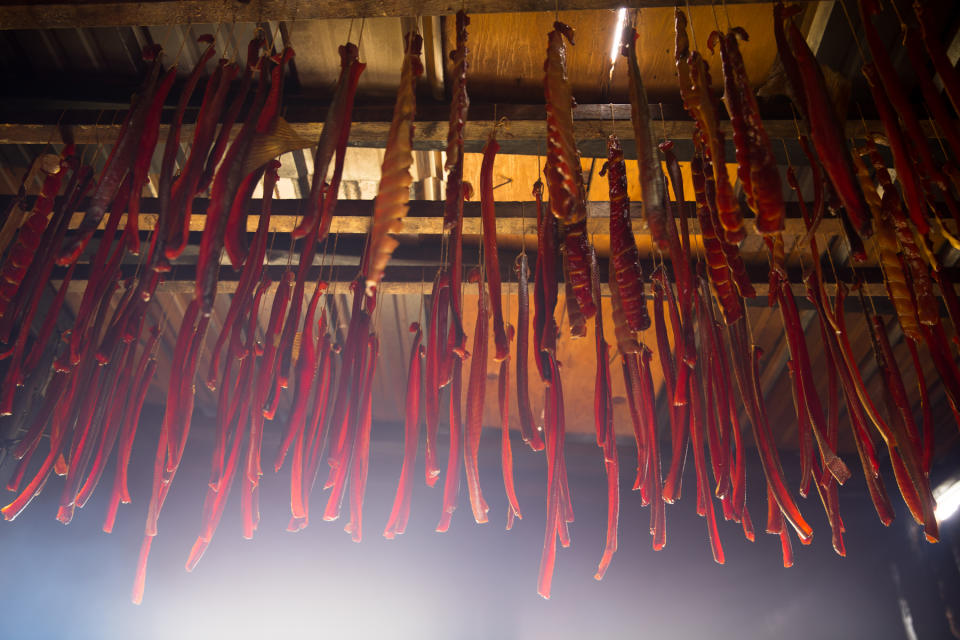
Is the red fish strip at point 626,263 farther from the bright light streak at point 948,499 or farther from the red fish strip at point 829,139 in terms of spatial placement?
the bright light streak at point 948,499

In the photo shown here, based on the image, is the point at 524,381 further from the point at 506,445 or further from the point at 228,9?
the point at 228,9

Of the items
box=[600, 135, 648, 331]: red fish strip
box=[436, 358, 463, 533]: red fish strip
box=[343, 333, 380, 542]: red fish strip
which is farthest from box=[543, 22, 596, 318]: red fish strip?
box=[343, 333, 380, 542]: red fish strip

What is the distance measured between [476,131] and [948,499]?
5.01 m

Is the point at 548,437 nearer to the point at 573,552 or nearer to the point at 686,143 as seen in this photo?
the point at 686,143

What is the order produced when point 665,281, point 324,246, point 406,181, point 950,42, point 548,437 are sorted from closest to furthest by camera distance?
point 406,181 < point 548,437 < point 665,281 < point 950,42 < point 324,246

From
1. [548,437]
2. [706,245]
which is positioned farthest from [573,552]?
[706,245]

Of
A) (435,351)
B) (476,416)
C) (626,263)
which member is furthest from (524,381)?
(626,263)

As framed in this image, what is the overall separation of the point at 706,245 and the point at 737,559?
374 cm

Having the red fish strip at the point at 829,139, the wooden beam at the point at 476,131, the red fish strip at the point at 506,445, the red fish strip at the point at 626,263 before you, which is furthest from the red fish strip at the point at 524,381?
the red fish strip at the point at 829,139

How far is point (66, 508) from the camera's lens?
1962 mm

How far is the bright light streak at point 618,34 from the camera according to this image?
2658mm

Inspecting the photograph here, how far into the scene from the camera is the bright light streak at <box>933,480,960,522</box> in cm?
453

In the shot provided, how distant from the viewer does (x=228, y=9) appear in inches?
87.1

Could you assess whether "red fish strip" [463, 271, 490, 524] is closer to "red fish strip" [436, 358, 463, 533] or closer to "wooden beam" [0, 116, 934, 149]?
"red fish strip" [436, 358, 463, 533]
